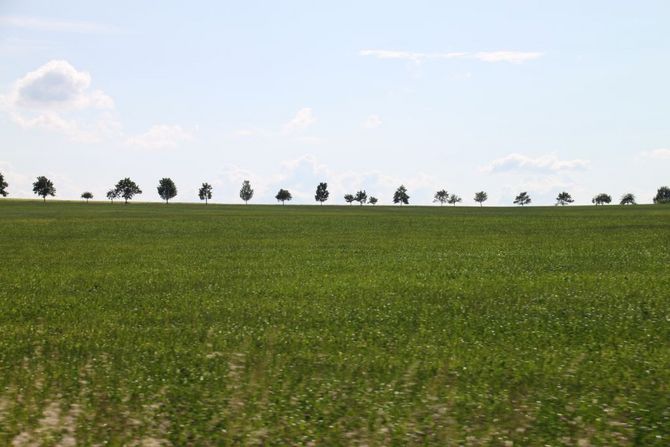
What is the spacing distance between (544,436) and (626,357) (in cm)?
496

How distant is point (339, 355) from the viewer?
13398mm

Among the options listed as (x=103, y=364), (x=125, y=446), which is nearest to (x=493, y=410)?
(x=125, y=446)

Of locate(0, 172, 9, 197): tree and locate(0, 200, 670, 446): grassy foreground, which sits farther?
locate(0, 172, 9, 197): tree

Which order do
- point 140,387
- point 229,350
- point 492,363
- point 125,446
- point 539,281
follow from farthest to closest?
point 539,281, point 229,350, point 492,363, point 140,387, point 125,446

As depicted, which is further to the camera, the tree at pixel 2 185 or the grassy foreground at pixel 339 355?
the tree at pixel 2 185

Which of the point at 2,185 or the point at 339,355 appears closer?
the point at 339,355

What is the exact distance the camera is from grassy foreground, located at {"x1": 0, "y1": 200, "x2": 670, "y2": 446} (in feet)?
31.5

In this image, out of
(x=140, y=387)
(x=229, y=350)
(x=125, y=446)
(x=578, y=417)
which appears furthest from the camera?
(x=229, y=350)

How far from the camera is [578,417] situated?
9812mm

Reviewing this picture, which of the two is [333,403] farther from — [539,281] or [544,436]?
[539,281]

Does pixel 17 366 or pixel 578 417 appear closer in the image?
pixel 578 417

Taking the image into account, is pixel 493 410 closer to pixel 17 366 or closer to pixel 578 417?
pixel 578 417

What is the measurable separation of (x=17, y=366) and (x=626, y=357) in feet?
42.2

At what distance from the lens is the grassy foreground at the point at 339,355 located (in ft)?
31.5
